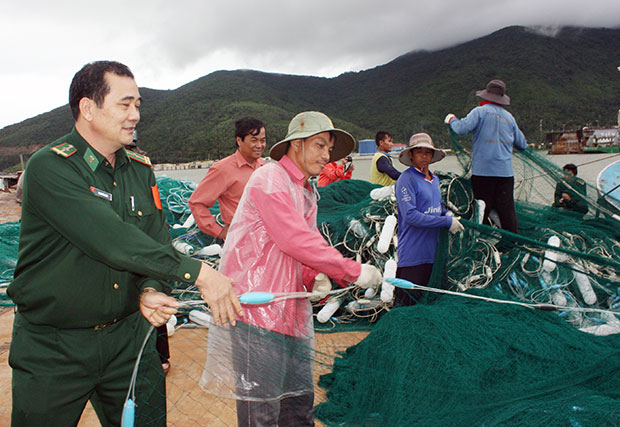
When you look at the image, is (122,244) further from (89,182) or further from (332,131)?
(332,131)

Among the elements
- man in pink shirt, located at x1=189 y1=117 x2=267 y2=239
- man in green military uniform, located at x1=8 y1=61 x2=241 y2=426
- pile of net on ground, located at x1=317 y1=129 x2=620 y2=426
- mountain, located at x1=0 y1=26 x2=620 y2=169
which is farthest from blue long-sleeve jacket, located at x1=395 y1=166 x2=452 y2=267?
mountain, located at x1=0 y1=26 x2=620 y2=169

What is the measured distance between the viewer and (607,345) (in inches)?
87.5

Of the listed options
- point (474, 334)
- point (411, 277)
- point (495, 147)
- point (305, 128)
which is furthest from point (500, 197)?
point (305, 128)

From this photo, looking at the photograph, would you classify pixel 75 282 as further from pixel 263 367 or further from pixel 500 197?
pixel 500 197

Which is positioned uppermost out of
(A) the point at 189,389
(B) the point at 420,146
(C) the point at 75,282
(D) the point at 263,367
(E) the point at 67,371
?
(B) the point at 420,146

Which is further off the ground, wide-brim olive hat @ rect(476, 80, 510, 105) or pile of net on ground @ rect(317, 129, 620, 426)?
wide-brim olive hat @ rect(476, 80, 510, 105)

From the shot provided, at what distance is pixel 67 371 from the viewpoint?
1.44 metres

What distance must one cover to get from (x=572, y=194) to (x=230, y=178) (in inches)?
129

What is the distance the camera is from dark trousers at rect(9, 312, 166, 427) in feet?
4.62

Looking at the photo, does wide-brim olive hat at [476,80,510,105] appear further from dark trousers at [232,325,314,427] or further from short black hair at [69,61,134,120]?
short black hair at [69,61,134,120]

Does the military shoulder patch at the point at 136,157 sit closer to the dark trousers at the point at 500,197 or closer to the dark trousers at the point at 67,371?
the dark trousers at the point at 67,371

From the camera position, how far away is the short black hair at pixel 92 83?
1448 millimetres

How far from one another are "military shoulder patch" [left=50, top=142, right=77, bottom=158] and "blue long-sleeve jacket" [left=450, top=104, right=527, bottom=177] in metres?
3.59

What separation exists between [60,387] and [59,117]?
96496 mm
